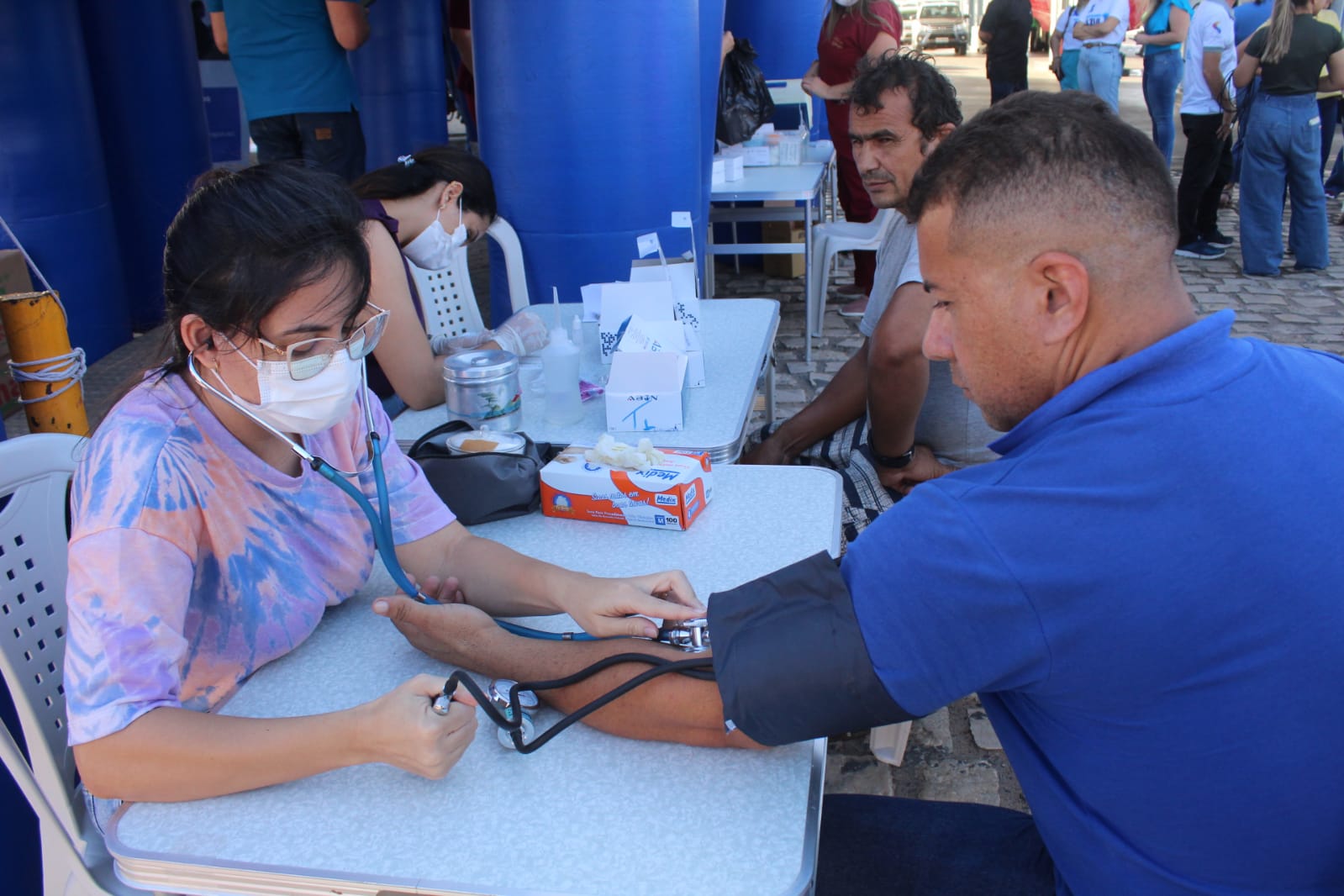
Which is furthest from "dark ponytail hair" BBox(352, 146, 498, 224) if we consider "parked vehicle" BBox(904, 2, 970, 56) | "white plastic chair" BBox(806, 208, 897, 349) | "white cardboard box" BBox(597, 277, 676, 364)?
"parked vehicle" BBox(904, 2, 970, 56)

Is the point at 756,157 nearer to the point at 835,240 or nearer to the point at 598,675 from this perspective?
the point at 835,240

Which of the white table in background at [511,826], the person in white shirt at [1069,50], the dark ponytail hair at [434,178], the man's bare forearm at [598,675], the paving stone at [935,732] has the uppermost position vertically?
the person in white shirt at [1069,50]

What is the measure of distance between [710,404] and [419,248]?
910mm

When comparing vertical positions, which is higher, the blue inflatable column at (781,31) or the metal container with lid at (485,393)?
the blue inflatable column at (781,31)

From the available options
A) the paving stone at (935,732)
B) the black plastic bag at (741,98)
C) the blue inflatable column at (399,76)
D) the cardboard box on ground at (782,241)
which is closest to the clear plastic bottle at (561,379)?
the paving stone at (935,732)

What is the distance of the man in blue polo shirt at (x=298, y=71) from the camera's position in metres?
4.22

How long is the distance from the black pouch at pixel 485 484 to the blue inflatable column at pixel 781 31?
21.4 feet

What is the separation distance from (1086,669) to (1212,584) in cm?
12

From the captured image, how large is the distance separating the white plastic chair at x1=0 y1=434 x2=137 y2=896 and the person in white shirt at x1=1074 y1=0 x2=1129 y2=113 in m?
6.94

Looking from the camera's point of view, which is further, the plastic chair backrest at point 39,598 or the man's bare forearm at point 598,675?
the plastic chair backrest at point 39,598

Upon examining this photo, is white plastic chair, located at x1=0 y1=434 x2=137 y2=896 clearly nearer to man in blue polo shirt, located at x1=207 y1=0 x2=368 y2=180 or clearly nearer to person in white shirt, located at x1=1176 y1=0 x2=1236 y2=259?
man in blue polo shirt, located at x1=207 y1=0 x2=368 y2=180

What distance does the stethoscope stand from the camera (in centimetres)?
110

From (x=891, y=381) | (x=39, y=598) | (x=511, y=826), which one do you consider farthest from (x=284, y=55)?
(x=511, y=826)

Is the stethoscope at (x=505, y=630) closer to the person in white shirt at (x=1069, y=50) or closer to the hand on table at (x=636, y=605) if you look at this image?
the hand on table at (x=636, y=605)
